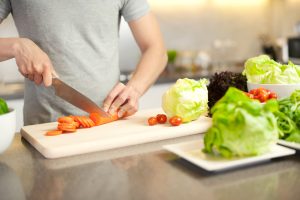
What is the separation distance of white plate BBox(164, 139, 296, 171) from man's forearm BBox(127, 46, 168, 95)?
0.67m

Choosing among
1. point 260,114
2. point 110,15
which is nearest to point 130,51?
point 110,15

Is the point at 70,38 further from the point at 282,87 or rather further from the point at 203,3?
the point at 203,3

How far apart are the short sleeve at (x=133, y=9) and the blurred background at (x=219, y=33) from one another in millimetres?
1433

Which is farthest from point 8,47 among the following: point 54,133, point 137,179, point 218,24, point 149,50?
point 218,24

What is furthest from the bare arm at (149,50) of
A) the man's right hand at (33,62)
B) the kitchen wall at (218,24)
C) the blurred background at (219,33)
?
the kitchen wall at (218,24)

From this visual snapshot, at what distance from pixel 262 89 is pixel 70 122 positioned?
25.5 inches

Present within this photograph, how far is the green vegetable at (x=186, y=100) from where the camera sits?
134 centimetres

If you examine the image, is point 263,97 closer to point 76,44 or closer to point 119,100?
point 119,100

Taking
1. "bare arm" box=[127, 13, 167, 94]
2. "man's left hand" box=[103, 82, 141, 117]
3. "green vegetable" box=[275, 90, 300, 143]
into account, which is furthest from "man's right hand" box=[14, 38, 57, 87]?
"green vegetable" box=[275, 90, 300, 143]

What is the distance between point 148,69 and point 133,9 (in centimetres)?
28

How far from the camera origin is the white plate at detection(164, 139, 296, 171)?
0.92 metres

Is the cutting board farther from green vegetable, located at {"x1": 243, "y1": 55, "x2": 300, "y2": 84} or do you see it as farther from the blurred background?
the blurred background

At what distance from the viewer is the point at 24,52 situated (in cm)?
140

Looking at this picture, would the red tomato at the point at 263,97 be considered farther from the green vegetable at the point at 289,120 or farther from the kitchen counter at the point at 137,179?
the kitchen counter at the point at 137,179
